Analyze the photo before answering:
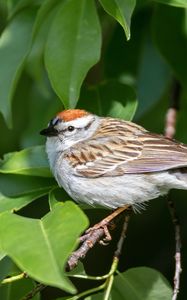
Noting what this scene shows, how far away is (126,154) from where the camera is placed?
4.10 metres

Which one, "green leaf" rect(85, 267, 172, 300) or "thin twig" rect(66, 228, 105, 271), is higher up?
"thin twig" rect(66, 228, 105, 271)

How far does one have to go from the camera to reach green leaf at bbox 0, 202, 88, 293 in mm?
2469

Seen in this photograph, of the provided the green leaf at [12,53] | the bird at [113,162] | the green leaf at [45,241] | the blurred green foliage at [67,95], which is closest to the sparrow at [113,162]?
the bird at [113,162]

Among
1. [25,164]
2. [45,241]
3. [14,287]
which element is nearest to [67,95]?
[25,164]

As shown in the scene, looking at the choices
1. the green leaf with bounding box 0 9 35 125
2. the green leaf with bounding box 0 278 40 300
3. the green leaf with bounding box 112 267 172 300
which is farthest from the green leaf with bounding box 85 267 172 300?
the green leaf with bounding box 0 9 35 125

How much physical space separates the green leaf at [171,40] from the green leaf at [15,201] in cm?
110

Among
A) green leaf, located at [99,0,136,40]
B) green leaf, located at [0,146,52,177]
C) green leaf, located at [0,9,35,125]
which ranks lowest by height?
green leaf, located at [0,146,52,177]

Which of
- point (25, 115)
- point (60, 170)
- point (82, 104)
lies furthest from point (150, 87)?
point (25, 115)

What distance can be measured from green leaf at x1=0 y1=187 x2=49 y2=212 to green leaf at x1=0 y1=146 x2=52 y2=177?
106mm

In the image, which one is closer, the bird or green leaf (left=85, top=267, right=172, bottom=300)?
green leaf (left=85, top=267, right=172, bottom=300)

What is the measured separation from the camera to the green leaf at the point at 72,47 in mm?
3525

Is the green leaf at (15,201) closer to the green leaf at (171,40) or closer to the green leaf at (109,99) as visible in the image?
the green leaf at (109,99)

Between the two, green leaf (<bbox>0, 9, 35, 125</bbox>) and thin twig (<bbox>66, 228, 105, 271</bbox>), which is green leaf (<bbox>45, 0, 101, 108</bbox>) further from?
thin twig (<bbox>66, 228, 105, 271</bbox>)

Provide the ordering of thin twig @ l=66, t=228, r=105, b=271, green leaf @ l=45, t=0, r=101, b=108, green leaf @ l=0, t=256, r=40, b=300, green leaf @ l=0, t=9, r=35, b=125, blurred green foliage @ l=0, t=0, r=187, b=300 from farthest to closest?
green leaf @ l=0, t=9, r=35, b=125, green leaf @ l=45, t=0, r=101, b=108, green leaf @ l=0, t=256, r=40, b=300, thin twig @ l=66, t=228, r=105, b=271, blurred green foliage @ l=0, t=0, r=187, b=300
